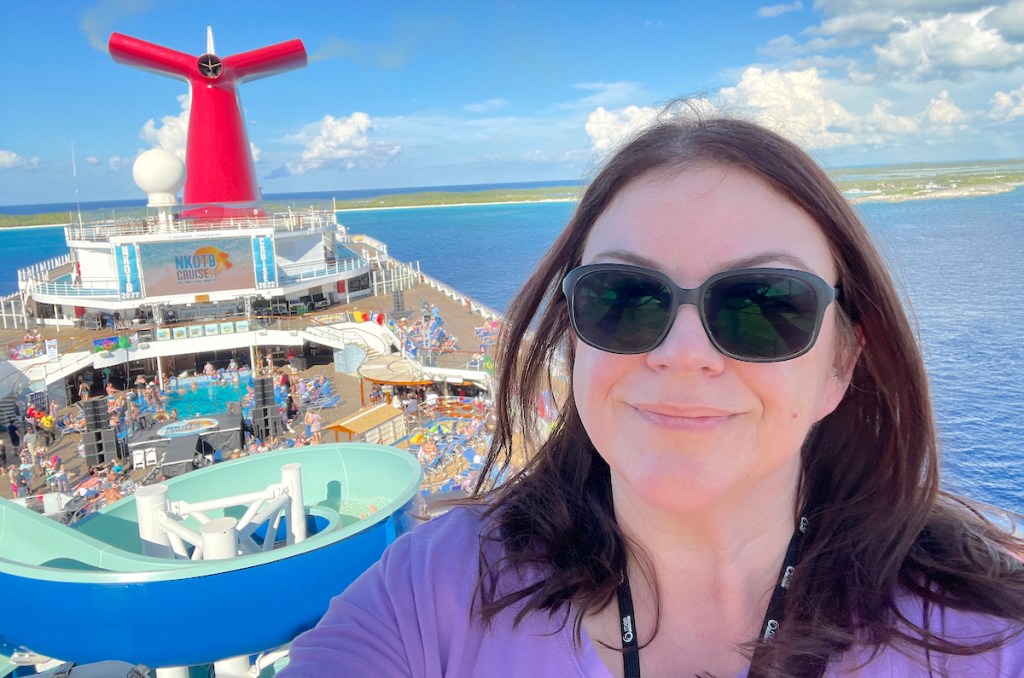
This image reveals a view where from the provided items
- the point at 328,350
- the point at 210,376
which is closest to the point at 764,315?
the point at 210,376

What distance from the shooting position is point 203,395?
1396 centimetres

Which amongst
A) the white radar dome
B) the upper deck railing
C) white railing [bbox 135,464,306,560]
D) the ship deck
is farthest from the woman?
the white radar dome

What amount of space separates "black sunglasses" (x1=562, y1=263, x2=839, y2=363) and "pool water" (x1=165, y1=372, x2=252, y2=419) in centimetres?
1304

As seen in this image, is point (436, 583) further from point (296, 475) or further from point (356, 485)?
point (356, 485)

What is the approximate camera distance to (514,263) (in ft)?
155

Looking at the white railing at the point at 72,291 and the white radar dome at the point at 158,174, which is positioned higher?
the white radar dome at the point at 158,174

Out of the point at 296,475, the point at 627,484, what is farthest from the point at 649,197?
the point at 296,475

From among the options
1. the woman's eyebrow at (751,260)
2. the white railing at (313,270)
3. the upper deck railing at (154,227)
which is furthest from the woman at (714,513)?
the white railing at (313,270)

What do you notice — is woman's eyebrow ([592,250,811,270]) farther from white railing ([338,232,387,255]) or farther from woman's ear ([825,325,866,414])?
white railing ([338,232,387,255])

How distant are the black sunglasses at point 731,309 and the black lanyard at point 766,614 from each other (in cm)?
31

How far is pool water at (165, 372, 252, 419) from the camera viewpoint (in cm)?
1312

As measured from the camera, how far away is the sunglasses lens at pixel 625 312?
917mm

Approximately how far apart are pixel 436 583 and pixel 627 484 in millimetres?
303

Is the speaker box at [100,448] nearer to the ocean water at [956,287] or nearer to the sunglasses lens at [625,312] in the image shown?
the ocean water at [956,287]
